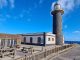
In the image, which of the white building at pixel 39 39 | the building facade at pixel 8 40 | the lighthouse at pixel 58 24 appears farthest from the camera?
the lighthouse at pixel 58 24

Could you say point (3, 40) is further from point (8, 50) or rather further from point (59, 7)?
point (59, 7)

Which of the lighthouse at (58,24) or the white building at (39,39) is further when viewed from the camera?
the lighthouse at (58,24)

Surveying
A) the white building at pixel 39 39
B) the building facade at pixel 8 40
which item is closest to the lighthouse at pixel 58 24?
the white building at pixel 39 39

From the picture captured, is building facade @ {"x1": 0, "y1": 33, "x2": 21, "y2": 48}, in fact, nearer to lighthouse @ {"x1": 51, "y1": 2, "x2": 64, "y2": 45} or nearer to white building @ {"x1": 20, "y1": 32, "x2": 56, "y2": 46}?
white building @ {"x1": 20, "y1": 32, "x2": 56, "y2": 46}

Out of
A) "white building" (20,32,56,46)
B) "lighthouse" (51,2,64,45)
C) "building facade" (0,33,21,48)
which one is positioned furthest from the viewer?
"lighthouse" (51,2,64,45)

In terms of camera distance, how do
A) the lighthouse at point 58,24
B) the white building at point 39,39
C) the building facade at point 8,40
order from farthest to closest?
the lighthouse at point 58,24, the white building at point 39,39, the building facade at point 8,40

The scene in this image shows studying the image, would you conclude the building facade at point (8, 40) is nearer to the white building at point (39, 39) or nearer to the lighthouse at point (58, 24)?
the white building at point (39, 39)

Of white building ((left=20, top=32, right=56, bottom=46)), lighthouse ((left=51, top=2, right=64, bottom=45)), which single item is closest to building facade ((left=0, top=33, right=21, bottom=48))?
white building ((left=20, top=32, right=56, bottom=46))

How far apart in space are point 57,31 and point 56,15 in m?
4.81

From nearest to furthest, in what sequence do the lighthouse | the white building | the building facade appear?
the building facade → the white building → the lighthouse

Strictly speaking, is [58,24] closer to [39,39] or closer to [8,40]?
[39,39]

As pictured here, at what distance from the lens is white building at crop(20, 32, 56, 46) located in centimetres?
3137

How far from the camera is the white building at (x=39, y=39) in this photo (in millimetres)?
31367

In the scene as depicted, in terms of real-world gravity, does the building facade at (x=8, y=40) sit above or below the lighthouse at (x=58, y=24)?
below
